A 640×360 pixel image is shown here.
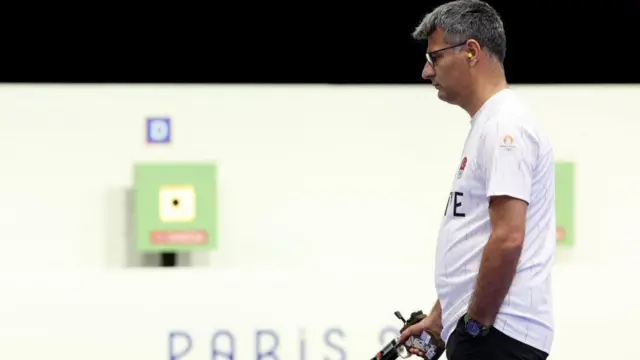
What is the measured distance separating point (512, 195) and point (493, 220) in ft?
0.16

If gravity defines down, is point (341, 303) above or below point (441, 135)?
below

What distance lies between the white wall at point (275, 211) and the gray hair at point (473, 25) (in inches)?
54.6

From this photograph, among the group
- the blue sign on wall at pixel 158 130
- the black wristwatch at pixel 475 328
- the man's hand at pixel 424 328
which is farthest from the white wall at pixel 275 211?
the black wristwatch at pixel 475 328

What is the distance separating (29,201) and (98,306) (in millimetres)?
363

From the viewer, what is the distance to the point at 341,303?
3.02m

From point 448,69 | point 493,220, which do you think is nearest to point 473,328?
point 493,220

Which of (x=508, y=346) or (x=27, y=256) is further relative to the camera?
(x=27, y=256)

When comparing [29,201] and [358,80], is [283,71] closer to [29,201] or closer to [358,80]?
[358,80]

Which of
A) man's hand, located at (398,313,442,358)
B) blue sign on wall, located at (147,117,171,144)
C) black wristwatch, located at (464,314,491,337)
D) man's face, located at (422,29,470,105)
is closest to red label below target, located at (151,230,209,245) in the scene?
blue sign on wall, located at (147,117,171,144)

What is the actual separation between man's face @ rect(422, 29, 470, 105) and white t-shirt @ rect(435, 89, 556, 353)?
7 centimetres

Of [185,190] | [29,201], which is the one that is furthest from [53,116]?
[185,190]

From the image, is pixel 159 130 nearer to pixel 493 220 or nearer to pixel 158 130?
pixel 158 130

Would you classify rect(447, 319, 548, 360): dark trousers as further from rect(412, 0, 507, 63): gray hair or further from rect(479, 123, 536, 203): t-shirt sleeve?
rect(412, 0, 507, 63): gray hair

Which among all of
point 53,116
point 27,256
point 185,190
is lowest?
point 27,256
